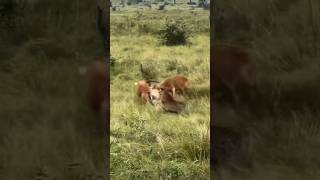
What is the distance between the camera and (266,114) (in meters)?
2.24

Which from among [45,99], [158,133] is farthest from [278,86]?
[158,133]

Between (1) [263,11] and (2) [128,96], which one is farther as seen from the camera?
(2) [128,96]

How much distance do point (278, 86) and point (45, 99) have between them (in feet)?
2.90

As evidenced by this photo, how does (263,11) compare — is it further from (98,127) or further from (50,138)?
(50,138)

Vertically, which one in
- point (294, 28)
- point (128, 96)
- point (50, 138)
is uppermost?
point (294, 28)

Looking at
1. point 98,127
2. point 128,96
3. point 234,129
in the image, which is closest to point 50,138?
point 98,127

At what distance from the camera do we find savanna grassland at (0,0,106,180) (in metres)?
2.34

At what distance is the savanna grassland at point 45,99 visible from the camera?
2336 millimetres

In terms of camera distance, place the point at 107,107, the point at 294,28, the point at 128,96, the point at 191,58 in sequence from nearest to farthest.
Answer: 1. the point at 294,28
2. the point at 107,107
3. the point at 128,96
4. the point at 191,58

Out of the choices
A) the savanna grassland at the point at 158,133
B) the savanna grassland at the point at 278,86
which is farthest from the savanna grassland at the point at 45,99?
the savanna grassland at the point at 158,133

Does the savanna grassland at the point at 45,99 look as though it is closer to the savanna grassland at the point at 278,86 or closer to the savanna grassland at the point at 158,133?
the savanna grassland at the point at 278,86

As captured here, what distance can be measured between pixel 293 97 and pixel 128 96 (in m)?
7.69

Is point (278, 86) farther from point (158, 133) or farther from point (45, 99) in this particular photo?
point (158, 133)

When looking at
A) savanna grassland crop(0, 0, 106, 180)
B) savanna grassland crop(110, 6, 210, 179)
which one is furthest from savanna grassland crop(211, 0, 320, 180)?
savanna grassland crop(110, 6, 210, 179)
